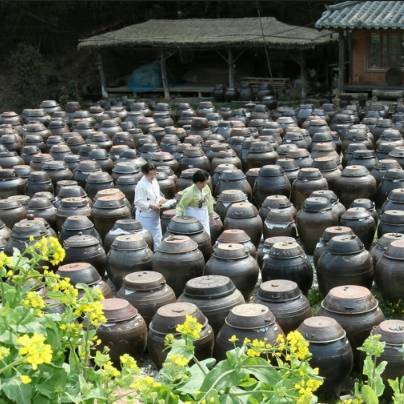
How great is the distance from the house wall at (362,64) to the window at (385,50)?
13 cm

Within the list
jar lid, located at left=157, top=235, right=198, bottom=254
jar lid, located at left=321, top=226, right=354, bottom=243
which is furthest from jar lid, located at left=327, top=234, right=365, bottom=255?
jar lid, located at left=157, top=235, right=198, bottom=254

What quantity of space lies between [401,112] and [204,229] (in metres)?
8.00

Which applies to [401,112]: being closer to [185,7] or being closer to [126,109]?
[126,109]

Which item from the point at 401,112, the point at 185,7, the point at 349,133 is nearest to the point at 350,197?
the point at 349,133

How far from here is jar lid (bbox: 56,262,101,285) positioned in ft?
21.5

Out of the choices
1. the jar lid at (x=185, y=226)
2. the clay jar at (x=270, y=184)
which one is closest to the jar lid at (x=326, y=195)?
the clay jar at (x=270, y=184)

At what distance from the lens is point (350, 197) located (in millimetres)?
9531

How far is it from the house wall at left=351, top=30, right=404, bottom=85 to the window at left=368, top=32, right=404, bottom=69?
13cm

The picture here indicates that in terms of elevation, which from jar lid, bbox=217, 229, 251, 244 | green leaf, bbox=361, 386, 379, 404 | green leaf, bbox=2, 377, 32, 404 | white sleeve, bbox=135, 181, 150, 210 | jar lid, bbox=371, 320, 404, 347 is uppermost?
green leaf, bbox=2, 377, 32, 404

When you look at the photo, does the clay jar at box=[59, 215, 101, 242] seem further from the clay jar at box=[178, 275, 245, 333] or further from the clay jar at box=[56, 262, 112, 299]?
the clay jar at box=[178, 275, 245, 333]

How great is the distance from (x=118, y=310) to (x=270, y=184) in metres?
4.34

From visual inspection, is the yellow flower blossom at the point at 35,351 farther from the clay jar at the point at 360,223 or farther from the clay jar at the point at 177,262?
the clay jar at the point at 360,223

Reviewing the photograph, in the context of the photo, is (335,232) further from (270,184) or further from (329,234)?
(270,184)

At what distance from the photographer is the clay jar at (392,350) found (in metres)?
5.09
